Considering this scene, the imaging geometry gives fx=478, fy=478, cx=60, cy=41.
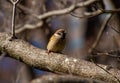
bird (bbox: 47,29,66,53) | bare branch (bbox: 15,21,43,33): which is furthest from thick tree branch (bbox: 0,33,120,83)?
bare branch (bbox: 15,21,43,33)

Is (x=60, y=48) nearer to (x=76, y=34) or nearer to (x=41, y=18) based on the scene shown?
(x=41, y=18)

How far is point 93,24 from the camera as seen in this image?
42.3 feet

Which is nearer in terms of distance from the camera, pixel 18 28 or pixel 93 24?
pixel 18 28

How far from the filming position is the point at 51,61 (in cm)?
538

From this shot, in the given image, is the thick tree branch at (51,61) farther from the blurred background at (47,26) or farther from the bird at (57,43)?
the blurred background at (47,26)

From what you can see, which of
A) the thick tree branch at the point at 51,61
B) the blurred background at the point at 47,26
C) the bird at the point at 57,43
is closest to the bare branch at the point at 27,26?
the blurred background at the point at 47,26

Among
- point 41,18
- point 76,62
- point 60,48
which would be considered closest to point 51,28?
point 41,18

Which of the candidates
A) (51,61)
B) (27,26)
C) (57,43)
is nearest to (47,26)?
(27,26)

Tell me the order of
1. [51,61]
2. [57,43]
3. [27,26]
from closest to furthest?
[51,61]
[57,43]
[27,26]

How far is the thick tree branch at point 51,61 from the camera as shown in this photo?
5.13 m

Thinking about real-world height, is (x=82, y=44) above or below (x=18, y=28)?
below

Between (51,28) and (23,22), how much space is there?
4.96 ft

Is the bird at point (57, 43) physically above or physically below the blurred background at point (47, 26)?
above

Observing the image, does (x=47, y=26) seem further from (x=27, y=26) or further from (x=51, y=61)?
(x=51, y=61)
